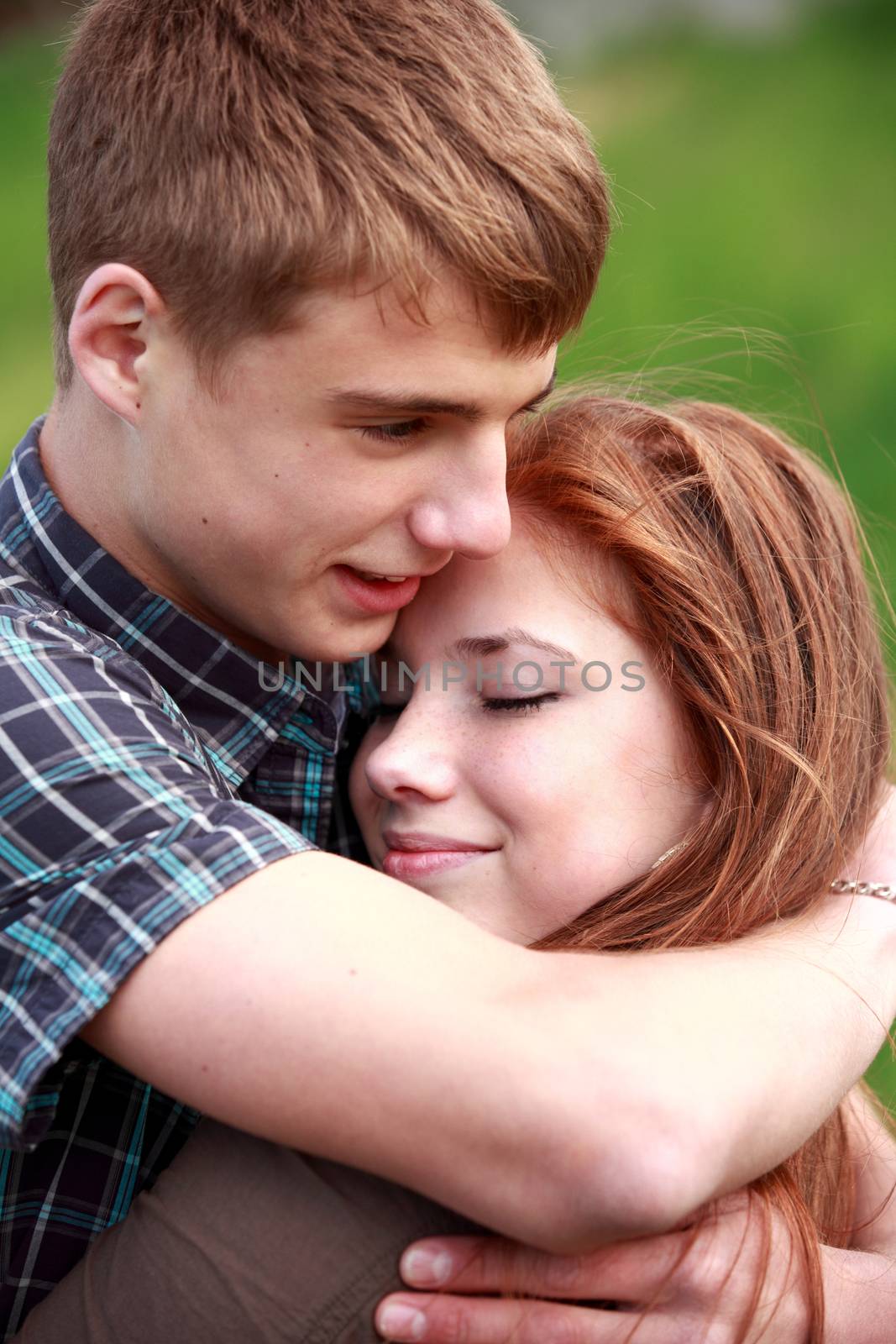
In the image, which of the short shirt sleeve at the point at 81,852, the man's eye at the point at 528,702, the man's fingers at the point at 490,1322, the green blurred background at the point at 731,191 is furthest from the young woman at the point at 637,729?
the green blurred background at the point at 731,191

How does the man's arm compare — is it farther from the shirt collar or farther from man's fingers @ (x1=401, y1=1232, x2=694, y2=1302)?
the shirt collar

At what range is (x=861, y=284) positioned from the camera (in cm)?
739

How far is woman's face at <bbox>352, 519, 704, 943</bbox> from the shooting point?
2443 millimetres

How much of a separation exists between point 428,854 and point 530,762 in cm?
26

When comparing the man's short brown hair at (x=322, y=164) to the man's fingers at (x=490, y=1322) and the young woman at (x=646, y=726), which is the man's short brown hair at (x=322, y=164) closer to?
the young woman at (x=646, y=726)

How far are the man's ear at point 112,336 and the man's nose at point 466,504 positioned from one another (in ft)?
1.62

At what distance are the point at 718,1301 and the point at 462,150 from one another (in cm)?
174

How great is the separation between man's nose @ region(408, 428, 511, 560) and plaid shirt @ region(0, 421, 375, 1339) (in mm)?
443

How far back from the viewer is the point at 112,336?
2254mm

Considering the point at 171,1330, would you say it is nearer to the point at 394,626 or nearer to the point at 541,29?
the point at 394,626

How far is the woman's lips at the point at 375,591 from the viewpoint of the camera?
2.41 metres

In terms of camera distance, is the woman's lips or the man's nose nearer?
the man's nose

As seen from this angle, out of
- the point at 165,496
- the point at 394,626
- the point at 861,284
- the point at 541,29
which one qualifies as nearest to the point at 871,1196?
the point at 394,626

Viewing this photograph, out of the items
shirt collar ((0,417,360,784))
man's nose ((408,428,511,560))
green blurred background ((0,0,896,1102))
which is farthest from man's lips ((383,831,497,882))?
green blurred background ((0,0,896,1102))
